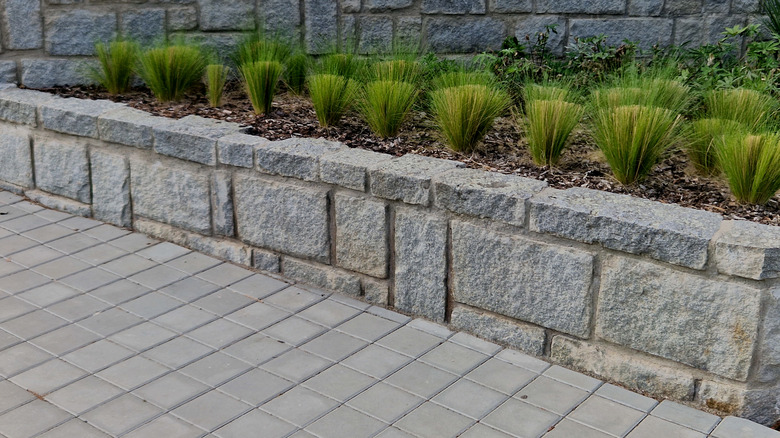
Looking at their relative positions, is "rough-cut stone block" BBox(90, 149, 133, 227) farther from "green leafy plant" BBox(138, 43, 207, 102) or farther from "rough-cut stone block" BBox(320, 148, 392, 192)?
"rough-cut stone block" BBox(320, 148, 392, 192)

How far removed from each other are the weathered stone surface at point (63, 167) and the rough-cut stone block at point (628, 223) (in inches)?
114

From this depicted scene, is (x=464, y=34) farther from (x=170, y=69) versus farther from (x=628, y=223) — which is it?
(x=628, y=223)

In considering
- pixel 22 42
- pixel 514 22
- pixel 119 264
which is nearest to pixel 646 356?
pixel 119 264

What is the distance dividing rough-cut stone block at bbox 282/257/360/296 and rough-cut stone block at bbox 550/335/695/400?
3.50 ft

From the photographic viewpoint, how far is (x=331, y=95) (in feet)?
15.1

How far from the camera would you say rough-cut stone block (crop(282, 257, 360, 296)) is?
4.10m

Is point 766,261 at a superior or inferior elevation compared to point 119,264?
superior

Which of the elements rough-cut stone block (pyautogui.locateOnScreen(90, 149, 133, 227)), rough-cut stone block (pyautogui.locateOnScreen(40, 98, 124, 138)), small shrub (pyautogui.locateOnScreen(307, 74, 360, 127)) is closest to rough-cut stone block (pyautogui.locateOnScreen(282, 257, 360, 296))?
small shrub (pyautogui.locateOnScreen(307, 74, 360, 127))

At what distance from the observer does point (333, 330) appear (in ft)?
12.4

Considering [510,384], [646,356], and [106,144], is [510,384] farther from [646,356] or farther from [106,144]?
[106,144]

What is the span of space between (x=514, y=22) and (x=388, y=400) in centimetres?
346

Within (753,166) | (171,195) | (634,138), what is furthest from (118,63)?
(753,166)

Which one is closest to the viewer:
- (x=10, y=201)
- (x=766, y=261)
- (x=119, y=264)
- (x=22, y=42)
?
(x=766, y=261)

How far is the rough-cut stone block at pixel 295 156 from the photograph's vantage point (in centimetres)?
403
